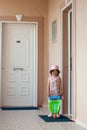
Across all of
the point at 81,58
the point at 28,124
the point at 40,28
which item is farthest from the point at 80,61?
the point at 40,28

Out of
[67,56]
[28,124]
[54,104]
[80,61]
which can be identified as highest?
[67,56]

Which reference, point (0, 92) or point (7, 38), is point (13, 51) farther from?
point (0, 92)

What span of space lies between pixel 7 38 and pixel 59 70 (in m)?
2.15

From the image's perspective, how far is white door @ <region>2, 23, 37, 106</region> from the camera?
29.4ft

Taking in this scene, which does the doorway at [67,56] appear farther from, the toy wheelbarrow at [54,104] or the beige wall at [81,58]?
the beige wall at [81,58]

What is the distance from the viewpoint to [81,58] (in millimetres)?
5840

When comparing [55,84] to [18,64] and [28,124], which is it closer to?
[28,124]

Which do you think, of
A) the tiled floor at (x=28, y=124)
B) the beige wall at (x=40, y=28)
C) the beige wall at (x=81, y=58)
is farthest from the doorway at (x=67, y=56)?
the beige wall at (x=40, y=28)

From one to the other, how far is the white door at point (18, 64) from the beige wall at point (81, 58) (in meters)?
3.11

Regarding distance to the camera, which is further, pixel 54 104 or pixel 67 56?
pixel 67 56

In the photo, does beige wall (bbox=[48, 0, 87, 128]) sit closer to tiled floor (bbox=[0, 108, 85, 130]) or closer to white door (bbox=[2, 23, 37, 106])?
tiled floor (bbox=[0, 108, 85, 130])

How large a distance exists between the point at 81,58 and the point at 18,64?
3414 millimetres

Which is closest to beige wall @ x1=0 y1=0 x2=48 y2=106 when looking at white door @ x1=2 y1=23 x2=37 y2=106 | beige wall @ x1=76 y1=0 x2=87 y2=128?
white door @ x1=2 y1=23 x2=37 y2=106

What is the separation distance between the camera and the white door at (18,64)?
897 centimetres
